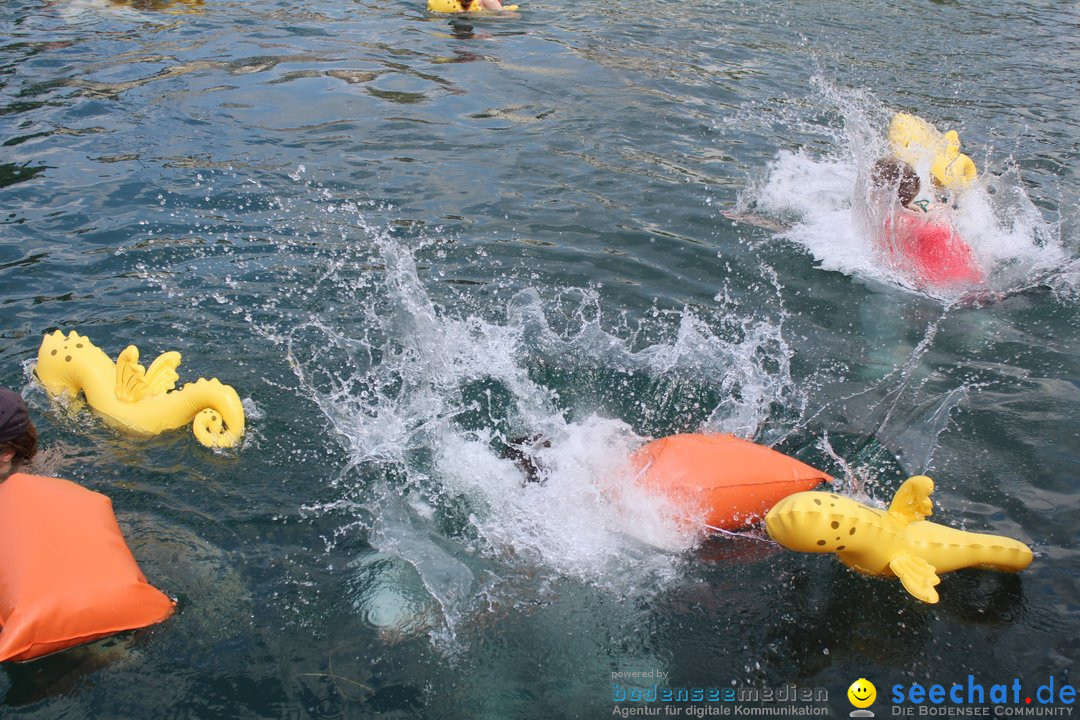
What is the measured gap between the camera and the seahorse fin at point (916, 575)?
129 inches

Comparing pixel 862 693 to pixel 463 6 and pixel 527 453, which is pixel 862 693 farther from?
pixel 463 6

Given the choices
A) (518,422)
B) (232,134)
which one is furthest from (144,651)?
(232,134)

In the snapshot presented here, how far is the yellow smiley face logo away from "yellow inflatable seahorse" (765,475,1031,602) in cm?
43

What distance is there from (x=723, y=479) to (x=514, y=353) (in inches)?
72.7

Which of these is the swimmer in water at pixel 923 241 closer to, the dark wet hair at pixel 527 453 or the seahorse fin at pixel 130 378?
the dark wet hair at pixel 527 453

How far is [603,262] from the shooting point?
6359mm

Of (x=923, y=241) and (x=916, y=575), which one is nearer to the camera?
(x=916, y=575)

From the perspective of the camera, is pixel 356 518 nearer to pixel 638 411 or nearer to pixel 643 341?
pixel 638 411

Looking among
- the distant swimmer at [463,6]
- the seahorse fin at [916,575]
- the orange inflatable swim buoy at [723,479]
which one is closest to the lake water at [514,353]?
the orange inflatable swim buoy at [723,479]

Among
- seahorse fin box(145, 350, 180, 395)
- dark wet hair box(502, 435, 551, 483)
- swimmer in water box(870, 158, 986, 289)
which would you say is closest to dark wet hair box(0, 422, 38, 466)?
seahorse fin box(145, 350, 180, 395)

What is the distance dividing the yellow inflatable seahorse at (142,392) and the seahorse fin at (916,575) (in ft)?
11.0

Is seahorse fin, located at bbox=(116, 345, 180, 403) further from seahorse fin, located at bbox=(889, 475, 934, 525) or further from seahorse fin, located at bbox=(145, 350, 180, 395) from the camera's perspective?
seahorse fin, located at bbox=(889, 475, 934, 525)

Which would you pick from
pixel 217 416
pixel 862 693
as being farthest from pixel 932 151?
pixel 217 416

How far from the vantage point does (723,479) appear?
3.80 m
